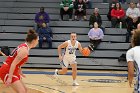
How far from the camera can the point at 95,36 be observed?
50.3ft

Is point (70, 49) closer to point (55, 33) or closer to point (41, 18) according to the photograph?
point (55, 33)

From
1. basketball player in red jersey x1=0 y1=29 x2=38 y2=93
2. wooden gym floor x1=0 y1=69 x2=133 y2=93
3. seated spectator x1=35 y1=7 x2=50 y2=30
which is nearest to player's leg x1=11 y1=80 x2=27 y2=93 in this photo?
basketball player in red jersey x1=0 y1=29 x2=38 y2=93

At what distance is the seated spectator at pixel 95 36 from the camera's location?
15.4 m

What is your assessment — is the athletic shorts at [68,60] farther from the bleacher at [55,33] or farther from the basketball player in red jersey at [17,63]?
the basketball player in red jersey at [17,63]

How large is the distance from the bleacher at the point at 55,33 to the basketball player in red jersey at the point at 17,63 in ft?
29.7

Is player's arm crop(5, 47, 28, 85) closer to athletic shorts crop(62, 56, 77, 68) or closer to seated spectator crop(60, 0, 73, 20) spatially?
athletic shorts crop(62, 56, 77, 68)

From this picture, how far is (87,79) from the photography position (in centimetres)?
1230

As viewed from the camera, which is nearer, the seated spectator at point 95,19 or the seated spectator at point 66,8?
the seated spectator at point 95,19

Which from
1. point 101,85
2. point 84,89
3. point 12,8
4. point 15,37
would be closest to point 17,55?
point 84,89

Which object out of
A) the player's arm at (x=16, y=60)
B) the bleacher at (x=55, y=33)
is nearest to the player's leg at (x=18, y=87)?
the player's arm at (x=16, y=60)

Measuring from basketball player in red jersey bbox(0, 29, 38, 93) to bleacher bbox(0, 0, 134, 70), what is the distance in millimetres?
9045

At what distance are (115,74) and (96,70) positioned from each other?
1294 millimetres

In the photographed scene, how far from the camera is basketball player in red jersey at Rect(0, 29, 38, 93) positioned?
588 centimetres

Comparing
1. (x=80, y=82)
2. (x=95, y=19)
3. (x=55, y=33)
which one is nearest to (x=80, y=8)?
(x=95, y=19)
